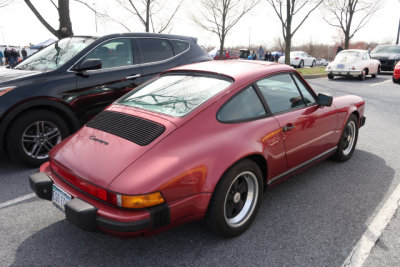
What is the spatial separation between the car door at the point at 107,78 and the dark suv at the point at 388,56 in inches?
655

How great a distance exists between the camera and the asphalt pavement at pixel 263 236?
226cm

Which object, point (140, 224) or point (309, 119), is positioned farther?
point (309, 119)

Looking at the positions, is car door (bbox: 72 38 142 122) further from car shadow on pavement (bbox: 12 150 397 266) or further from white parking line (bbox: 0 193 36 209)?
car shadow on pavement (bbox: 12 150 397 266)

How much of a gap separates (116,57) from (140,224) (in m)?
3.40

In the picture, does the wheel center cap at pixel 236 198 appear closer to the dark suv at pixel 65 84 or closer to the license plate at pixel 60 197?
the license plate at pixel 60 197

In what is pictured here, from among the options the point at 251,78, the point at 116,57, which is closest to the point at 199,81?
the point at 251,78

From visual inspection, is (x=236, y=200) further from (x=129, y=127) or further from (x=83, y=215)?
(x=83, y=215)

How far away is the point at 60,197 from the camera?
224 cm

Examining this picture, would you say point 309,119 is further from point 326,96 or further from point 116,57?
point 116,57

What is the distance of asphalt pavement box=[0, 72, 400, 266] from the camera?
7.40 feet

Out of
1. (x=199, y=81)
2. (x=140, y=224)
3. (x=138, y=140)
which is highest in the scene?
(x=199, y=81)

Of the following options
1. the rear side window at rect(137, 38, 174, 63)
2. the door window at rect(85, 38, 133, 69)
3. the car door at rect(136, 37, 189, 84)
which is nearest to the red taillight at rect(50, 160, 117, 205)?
the door window at rect(85, 38, 133, 69)

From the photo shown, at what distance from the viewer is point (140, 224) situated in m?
1.91

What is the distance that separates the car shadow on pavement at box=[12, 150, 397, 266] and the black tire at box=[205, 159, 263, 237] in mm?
121
